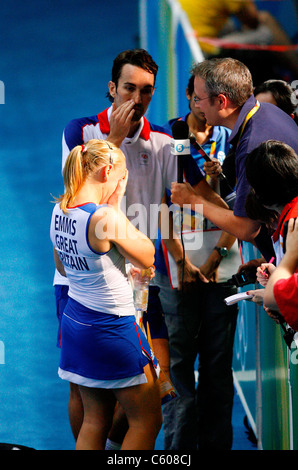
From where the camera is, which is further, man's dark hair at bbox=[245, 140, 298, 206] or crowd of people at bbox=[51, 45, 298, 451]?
crowd of people at bbox=[51, 45, 298, 451]

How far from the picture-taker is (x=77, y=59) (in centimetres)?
836

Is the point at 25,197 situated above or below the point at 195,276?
above

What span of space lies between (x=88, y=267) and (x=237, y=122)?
0.84 m

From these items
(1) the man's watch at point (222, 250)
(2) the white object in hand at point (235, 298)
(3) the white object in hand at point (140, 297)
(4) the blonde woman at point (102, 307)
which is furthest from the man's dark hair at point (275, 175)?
(1) the man's watch at point (222, 250)

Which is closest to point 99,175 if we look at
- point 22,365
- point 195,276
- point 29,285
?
point 195,276

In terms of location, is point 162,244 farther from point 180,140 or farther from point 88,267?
point 88,267

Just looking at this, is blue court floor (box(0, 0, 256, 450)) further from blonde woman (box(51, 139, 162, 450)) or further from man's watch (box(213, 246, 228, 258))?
blonde woman (box(51, 139, 162, 450))

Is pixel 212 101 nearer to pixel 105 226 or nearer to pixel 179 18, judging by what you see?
pixel 105 226

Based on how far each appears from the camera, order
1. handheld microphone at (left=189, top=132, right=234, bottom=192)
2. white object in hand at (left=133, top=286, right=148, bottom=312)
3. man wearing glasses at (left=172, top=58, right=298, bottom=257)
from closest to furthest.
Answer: man wearing glasses at (left=172, top=58, right=298, bottom=257), white object in hand at (left=133, top=286, right=148, bottom=312), handheld microphone at (left=189, top=132, right=234, bottom=192)

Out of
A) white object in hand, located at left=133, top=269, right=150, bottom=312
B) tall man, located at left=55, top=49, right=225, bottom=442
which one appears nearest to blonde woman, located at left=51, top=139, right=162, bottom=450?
white object in hand, located at left=133, top=269, right=150, bottom=312

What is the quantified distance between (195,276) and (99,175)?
105 centimetres

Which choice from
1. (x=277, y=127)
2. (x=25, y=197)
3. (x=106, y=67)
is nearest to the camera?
(x=277, y=127)

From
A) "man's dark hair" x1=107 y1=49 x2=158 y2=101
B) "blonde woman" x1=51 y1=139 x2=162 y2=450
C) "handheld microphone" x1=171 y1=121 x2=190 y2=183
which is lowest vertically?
"blonde woman" x1=51 y1=139 x2=162 y2=450

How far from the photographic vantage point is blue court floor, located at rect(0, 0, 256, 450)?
3.87 metres
